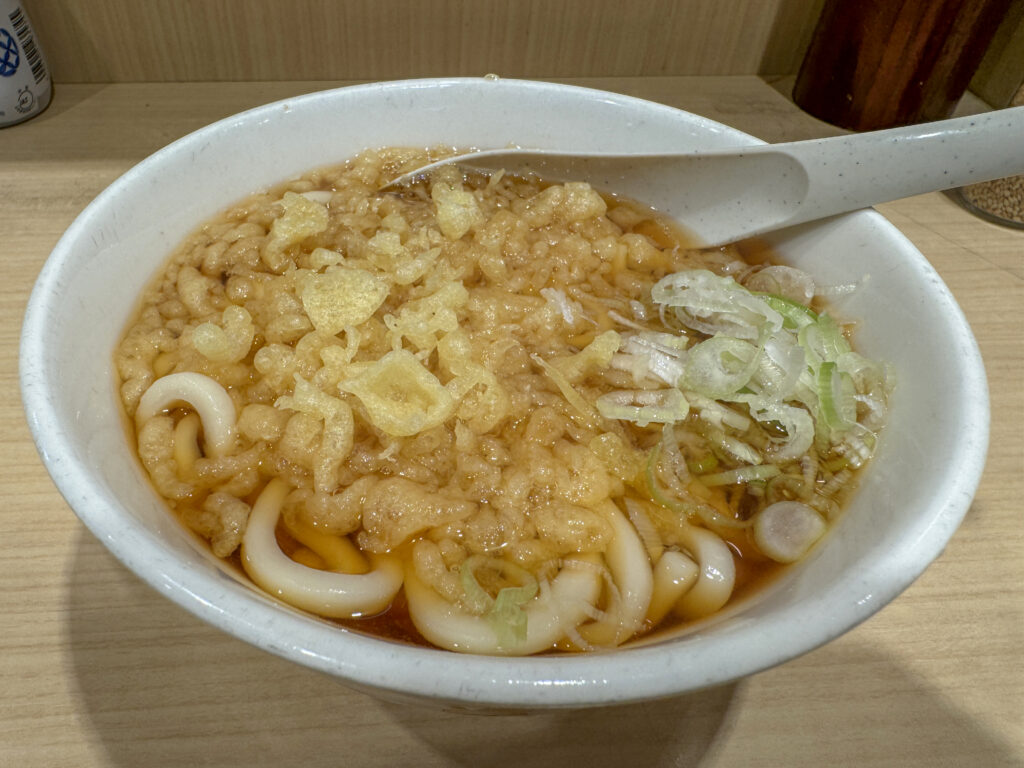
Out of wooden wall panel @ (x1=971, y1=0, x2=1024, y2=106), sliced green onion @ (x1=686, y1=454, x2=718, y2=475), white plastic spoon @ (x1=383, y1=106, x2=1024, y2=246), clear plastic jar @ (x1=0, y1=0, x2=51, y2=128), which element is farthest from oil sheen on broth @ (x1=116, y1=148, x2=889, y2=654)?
wooden wall panel @ (x1=971, y1=0, x2=1024, y2=106)

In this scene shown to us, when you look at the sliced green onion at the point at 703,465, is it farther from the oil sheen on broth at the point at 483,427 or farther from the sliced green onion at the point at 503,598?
the sliced green onion at the point at 503,598

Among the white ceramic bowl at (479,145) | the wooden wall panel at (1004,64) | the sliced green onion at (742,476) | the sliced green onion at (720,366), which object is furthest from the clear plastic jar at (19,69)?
the wooden wall panel at (1004,64)

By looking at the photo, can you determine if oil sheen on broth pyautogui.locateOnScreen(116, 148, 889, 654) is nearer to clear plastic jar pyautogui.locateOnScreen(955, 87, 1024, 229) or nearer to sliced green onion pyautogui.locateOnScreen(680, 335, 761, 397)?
sliced green onion pyautogui.locateOnScreen(680, 335, 761, 397)

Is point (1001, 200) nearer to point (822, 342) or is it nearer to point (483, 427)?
point (822, 342)

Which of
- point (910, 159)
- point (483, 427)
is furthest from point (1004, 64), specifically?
point (483, 427)

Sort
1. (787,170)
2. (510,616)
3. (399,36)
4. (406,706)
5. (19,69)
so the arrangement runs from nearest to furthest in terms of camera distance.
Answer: (510,616)
(406,706)
(787,170)
(19,69)
(399,36)

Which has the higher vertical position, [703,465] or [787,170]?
[787,170]

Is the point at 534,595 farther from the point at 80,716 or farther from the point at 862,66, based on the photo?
the point at 862,66
